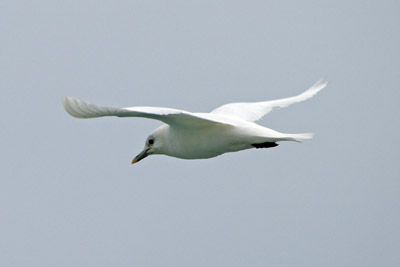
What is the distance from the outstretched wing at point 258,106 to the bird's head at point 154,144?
1615mm

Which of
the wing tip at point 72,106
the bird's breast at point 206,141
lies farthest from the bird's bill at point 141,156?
the wing tip at point 72,106

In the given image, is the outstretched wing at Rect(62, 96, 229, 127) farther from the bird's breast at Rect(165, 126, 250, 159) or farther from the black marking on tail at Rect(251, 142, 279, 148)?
the black marking on tail at Rect(251, 142, 279, 148)

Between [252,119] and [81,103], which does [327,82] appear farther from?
[81,103]

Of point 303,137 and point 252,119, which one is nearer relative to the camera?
point 303,137

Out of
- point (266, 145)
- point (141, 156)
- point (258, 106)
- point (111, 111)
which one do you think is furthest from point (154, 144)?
point (111, 111)

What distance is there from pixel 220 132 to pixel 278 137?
1.11 meters

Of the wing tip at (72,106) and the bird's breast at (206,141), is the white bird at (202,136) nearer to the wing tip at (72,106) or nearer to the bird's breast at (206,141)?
the bird's breast at (206,141)

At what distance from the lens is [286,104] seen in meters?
20.7

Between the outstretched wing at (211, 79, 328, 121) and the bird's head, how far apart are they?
1.61 m

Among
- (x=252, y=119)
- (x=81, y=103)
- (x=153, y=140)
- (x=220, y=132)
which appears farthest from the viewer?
(x=252, y=119)

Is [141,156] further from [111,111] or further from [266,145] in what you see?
[111,111]

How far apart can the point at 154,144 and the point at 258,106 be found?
2.80m

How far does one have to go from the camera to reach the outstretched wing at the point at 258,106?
65.2ft

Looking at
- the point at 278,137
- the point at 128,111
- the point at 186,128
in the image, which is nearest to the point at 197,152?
the point at 186,128
